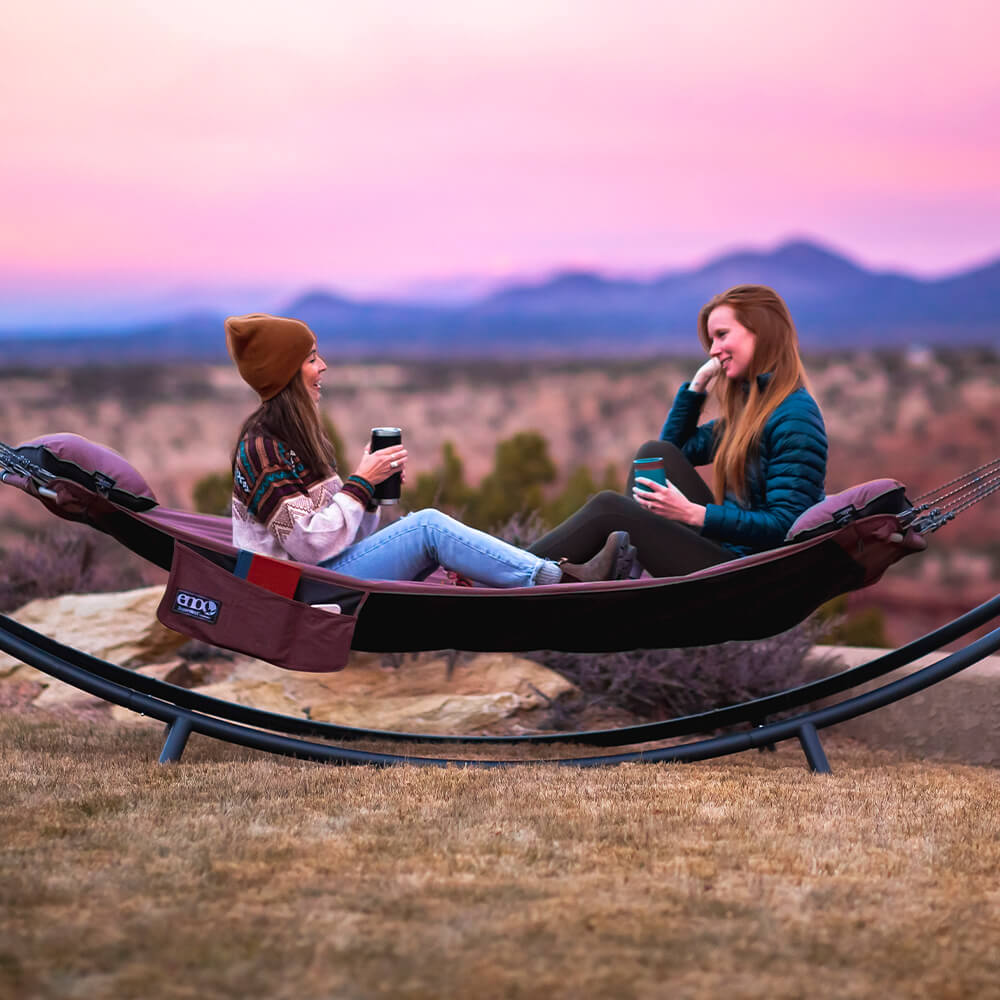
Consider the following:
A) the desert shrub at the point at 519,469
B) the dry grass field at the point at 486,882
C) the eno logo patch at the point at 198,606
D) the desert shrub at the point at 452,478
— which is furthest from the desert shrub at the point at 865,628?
the eno logo patch at the point at 198,606

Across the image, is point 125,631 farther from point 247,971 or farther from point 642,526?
point 247,971

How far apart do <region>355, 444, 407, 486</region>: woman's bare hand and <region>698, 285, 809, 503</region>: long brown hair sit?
2.74ft

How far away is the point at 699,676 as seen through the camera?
4.27 meters

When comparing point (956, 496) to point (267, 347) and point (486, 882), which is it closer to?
point (486, 882)

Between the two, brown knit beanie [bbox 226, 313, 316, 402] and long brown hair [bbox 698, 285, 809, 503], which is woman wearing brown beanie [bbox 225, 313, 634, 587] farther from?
long brown hair [bbox 698, 285, 809, 503]

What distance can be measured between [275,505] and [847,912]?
4.90 feet

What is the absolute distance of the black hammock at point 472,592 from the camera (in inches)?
109

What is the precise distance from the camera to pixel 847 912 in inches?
78.3

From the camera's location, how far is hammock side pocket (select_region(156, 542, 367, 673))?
277 cm

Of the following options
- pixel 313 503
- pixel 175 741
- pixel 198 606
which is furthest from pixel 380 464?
pixel 175 741

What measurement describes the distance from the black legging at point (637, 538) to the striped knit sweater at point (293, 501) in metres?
0.51

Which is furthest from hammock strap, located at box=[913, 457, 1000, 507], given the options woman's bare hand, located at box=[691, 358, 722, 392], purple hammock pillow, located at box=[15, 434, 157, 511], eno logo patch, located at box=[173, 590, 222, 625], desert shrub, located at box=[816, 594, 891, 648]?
desert shrub, located at box=[816, 594, 891, 648]

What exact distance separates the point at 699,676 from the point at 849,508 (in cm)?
161

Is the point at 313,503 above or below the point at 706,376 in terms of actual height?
below
